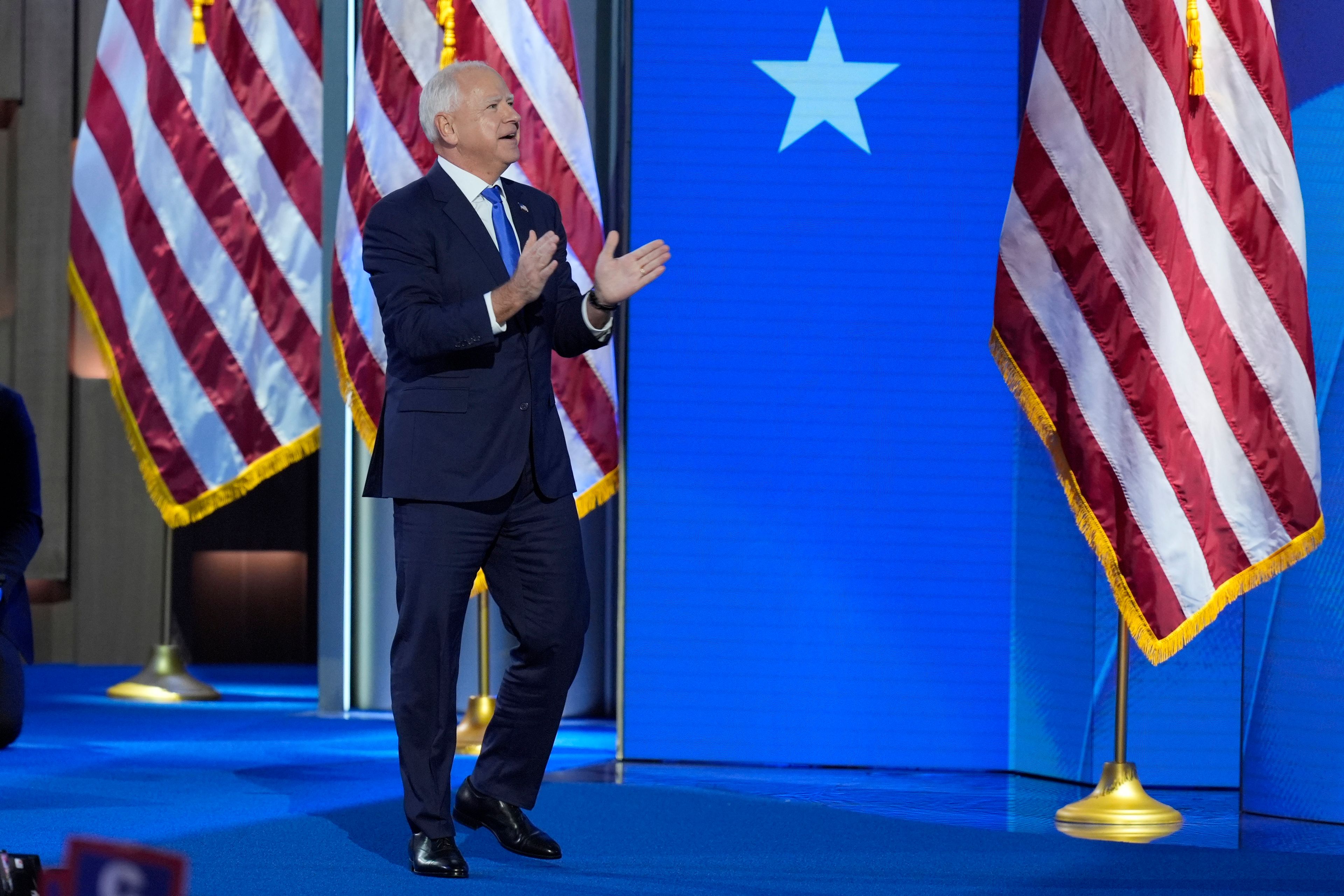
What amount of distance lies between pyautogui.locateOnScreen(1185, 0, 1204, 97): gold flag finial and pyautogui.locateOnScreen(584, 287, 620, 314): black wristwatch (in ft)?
4.45

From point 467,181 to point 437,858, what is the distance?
1.19 metres

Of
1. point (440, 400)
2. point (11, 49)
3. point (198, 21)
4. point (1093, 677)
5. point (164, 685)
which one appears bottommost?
point (164, 685)

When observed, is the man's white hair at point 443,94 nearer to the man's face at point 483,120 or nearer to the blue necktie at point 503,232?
the man's face at point 483,120

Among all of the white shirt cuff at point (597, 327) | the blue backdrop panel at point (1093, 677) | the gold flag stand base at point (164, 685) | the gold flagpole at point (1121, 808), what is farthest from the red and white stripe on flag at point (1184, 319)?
the gold flag stand base at point (164, 685)

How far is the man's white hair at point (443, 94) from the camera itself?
309cm

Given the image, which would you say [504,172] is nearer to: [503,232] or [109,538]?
[503,232]

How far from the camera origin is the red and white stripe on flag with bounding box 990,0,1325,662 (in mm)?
3557

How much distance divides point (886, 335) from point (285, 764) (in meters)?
1.85

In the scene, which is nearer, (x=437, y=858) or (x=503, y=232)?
(x=437, y=858)

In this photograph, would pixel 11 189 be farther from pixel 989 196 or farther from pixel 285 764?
pixel 989 196

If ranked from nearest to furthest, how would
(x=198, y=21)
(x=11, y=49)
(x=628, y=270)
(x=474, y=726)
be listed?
1. (x=628, y=270)
2. (x=474, y=726)
3. (x=198, y=21)
4. (x=11, y=49)

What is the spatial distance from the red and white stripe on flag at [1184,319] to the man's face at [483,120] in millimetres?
1233

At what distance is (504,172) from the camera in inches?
172

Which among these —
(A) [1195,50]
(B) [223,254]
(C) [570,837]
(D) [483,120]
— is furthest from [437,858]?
(B) [223,254]
